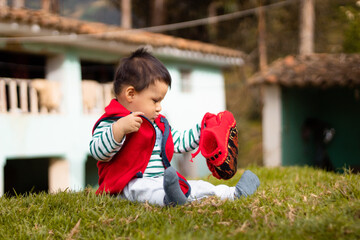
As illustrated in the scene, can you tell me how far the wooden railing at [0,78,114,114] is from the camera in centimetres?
857

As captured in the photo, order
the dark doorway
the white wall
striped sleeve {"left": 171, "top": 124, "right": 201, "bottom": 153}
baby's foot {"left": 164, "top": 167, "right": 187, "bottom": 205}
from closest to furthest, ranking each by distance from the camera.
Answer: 1. baby's foot {"left": 164, "top": 167, "right": 187, "bottom": 205}
2. striped sleeve {"left": 171, "top": 124, "right": 201, "bottom": 153}
3. the white wall
4. the dark doorway

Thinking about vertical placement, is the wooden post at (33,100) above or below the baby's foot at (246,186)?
above

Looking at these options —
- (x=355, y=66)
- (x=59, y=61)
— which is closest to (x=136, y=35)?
(x=59, y=61)

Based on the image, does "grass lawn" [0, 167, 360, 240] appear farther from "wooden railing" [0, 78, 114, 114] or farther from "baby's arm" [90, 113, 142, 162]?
"wooden railing" [0, 78, 114, 114]

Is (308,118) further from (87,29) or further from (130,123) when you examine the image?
(130,123)

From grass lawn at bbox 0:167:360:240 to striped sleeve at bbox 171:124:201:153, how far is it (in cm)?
54

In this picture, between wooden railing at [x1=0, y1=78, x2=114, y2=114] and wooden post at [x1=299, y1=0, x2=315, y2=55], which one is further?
wooden post at [x1=299, y1=0, x2=315, y2=55]

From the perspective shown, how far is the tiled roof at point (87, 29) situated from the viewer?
7996mm

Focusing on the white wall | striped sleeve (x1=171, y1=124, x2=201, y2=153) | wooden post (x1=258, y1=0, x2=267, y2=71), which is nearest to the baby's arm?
striped sleeve (x1=171, y1=124, x2=201, y2=153)

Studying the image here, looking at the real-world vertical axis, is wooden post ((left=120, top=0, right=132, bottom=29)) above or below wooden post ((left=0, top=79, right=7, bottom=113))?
above

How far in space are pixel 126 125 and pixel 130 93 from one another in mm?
354

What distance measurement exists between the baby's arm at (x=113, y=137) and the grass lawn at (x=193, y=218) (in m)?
0.29

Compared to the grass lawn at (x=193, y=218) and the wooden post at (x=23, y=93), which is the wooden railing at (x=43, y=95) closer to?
the wooden post at (x=23, y=93)

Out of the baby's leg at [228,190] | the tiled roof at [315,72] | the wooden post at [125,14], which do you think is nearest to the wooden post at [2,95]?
the tiled roof at [315,72]
